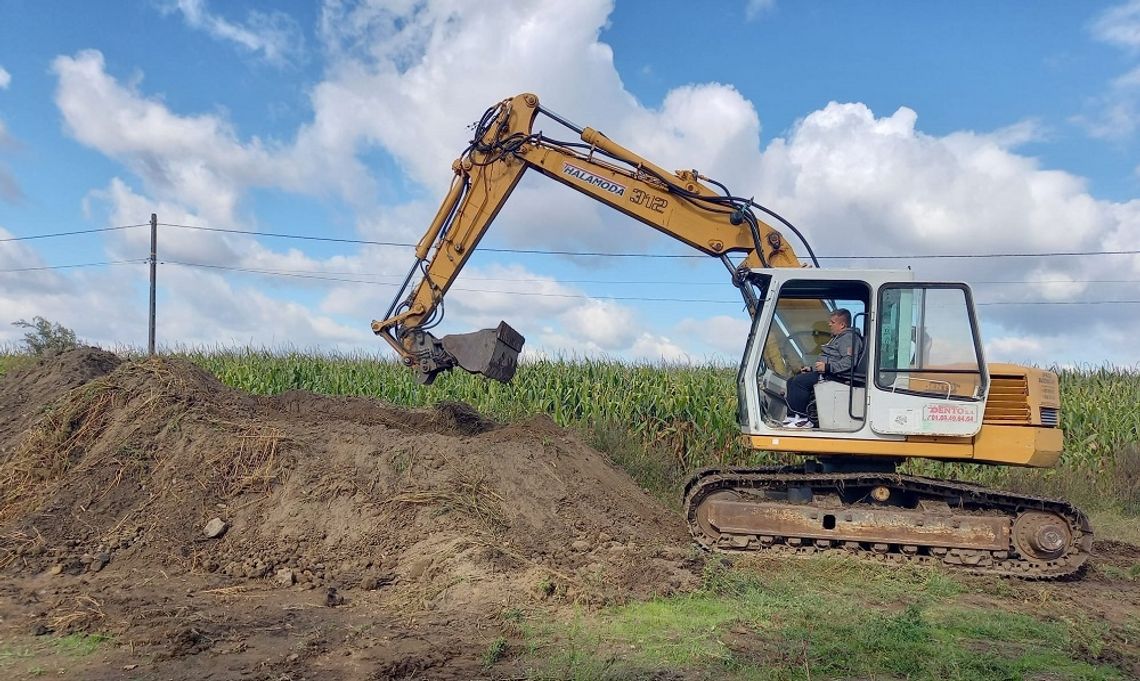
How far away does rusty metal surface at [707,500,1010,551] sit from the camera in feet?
27.1

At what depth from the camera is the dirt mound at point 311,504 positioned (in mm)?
7465

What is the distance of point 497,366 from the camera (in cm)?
977

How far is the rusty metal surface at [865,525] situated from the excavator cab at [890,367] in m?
0.67

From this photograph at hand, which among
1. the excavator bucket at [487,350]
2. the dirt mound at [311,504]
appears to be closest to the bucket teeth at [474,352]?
the excavator bucket at [487,350]

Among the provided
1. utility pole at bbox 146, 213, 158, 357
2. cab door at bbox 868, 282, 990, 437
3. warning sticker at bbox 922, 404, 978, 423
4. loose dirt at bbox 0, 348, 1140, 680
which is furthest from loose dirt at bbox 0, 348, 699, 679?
utility pole at bbox 146, 213, 158, 357

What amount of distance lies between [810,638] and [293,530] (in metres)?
4.78

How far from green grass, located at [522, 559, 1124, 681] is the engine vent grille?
1.77 meters

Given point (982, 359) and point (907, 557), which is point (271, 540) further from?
point (982, 359)

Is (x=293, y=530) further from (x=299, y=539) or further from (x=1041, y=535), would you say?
(x=1041, y=535)

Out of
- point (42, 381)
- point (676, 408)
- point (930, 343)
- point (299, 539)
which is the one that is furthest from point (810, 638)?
point (42, 381)

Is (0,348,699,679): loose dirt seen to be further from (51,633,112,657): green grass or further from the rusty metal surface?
the rusty metal surface

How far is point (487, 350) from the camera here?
31.9 feet

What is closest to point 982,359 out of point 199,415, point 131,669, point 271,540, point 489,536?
point 489,536

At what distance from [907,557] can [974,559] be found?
1.98ft
